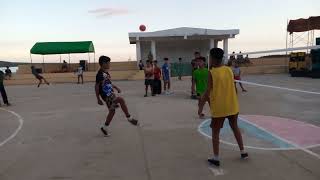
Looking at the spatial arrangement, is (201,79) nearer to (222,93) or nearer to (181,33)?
(222,93)

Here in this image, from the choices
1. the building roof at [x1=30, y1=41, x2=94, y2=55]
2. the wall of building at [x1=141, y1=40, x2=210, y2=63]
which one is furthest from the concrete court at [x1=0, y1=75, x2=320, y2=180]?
the building roof at [x1=30, y1=41, x2=94, y2=55]

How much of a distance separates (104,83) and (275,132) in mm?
3661

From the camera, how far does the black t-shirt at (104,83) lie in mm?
9617

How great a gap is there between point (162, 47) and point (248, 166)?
37.5m

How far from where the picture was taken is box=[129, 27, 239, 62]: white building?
135 feet

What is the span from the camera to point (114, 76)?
4081cm

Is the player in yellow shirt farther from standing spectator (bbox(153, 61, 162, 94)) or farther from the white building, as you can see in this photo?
the white building

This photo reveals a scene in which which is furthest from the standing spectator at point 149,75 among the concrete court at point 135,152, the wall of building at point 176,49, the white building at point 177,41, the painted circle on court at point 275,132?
the wall of building at point 176,49

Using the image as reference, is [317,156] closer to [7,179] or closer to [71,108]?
[7,179]

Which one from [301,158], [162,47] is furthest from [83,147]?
[162,47]

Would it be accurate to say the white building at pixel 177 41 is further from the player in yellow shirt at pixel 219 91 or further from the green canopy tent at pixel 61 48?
the player in yellow shirt at pixel 219 91

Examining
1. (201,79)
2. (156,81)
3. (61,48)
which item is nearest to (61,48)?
(61,48)

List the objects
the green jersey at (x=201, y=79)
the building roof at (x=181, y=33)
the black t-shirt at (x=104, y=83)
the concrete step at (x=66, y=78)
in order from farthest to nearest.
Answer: the building roof at (x=181, y=33) → the concrete step at (x=66, y=78) → the green jersey at (x=201, y=79) → the black t-shirt at (x=104, y=83)

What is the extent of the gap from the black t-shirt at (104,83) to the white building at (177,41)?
104ft
